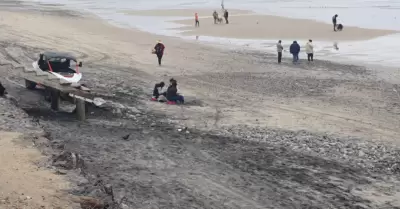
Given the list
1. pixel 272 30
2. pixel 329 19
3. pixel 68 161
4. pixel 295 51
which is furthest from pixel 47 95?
pixel 329 19

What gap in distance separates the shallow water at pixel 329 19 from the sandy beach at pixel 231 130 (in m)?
4.59

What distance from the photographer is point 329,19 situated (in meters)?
57.0

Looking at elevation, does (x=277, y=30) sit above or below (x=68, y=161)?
above

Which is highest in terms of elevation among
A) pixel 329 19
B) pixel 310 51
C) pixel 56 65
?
pixel 329 19

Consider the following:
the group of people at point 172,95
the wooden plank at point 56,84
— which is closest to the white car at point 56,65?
the wooden plank at point 56,84

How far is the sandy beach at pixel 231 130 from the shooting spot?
41.8 ft

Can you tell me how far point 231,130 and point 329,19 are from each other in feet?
136

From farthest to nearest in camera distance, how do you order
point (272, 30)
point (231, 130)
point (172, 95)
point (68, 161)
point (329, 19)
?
point (329, 19) → point (272, 30) → point (172, 95) → point (231, 130) → point (68, 161)

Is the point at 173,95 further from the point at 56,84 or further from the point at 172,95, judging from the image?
the point at 56,84

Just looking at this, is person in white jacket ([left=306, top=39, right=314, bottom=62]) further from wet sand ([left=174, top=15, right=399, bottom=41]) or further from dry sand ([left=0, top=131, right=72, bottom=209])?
dry sand ([left=0, top=131, right=72, bottom=209])

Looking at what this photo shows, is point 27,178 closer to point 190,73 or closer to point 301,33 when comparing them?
point 190,73

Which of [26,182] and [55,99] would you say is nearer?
[26,182]

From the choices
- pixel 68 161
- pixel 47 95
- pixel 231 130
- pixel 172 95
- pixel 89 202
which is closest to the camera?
pixel 89 202

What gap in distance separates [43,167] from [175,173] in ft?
10.5
